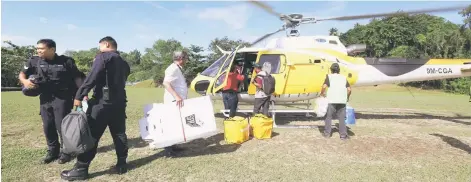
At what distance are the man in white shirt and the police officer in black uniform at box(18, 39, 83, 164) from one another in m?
1.34

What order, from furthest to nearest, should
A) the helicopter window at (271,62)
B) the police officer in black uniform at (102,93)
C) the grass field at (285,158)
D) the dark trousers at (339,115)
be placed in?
the helicopter window at (271,62), the dark trousers at (339,115), the grass field at (285,158), the police officer in black uniform at (102,93)

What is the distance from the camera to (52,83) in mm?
4809

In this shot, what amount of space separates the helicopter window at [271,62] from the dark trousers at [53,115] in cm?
505

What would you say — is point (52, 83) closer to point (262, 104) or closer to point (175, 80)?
point (175, 80)

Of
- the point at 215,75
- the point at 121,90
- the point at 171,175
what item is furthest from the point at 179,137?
the point at 215,75

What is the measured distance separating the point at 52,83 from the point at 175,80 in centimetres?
179

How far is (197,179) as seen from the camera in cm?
439

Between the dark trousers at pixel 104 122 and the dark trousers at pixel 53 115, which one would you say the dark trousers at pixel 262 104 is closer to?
the dark trousers at pixel 104 122

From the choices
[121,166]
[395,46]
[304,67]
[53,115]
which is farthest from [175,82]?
[395,46]

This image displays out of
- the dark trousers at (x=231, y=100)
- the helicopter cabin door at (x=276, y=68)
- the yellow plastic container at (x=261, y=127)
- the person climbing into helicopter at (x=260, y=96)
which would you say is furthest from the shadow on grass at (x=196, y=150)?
the helicopter cabin door at (x=276, y=68)

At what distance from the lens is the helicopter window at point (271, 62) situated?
8.67 metres

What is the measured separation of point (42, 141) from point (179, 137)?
10.7ft

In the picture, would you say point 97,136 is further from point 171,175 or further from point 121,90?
point 171,175

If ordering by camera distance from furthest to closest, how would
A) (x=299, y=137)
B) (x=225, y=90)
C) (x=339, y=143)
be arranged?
(x=225, y=90) < (x=299, y=137) < (x=339, y=143)
